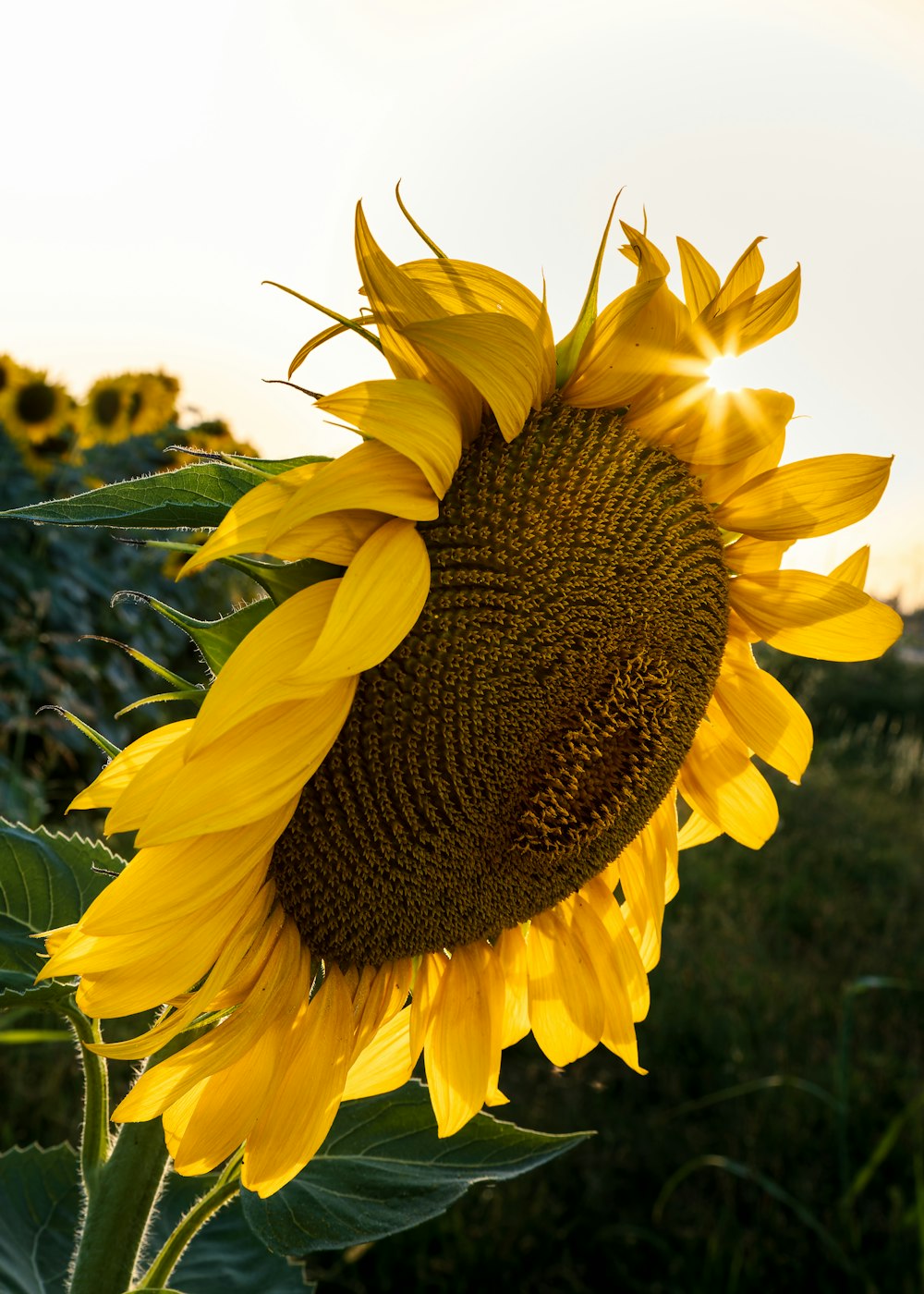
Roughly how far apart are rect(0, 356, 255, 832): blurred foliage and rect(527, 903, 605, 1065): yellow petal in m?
2.21

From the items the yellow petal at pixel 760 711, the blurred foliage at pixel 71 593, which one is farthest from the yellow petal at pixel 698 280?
the blurred foliage at pixel 71 593

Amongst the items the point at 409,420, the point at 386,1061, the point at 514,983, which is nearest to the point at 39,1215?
the point at 386,1061

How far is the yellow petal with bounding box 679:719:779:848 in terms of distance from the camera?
116 cm

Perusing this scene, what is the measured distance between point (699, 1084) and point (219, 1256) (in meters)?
2.44

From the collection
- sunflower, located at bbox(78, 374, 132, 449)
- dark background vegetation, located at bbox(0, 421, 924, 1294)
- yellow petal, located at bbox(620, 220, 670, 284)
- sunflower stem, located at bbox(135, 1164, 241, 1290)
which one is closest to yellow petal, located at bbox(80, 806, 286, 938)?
sunflower stem, located at bbox(135, 1164, 241, 1290)

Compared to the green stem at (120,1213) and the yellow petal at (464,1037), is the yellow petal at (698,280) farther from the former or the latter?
the green stem at (120,1213)

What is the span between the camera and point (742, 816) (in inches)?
45.7

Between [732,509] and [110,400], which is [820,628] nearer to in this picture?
[732,509]

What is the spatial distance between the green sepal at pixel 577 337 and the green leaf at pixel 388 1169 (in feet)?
1.94

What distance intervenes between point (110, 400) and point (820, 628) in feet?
14.6

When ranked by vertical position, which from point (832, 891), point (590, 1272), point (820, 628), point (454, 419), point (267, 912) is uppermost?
point (454, 419)

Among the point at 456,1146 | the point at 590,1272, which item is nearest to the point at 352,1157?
the point at 456,1146

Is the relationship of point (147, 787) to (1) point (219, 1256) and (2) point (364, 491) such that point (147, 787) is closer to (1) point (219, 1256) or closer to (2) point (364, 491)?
(2) point (364, 491)

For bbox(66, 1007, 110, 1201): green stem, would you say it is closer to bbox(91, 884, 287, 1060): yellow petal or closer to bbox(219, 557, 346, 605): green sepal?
bbox(91, 884, 287, 1060): yellow petal
